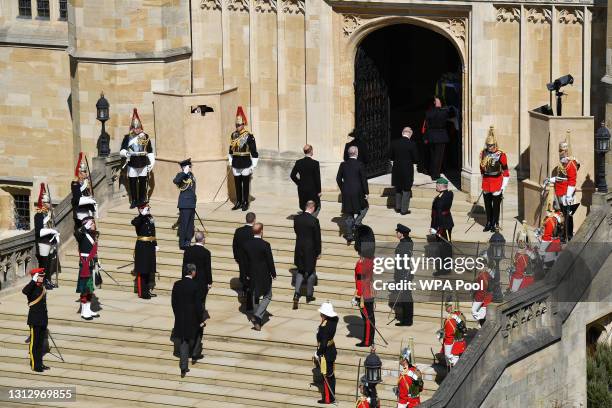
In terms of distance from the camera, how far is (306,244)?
4159 cm

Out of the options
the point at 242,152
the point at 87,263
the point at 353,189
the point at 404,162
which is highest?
the point at 242,152

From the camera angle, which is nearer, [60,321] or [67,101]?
[60,321]

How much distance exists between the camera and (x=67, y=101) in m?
51.3

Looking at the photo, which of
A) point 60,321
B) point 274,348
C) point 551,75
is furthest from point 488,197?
point 60,321

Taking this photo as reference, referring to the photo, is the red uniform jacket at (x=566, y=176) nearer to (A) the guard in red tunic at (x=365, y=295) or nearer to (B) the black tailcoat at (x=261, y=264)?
(A) the guard in red tunic at (x=365, y=295)

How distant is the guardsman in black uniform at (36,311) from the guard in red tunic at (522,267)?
8.87 metres

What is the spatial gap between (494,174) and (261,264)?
231 inches

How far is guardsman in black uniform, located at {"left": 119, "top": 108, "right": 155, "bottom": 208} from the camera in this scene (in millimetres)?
46375

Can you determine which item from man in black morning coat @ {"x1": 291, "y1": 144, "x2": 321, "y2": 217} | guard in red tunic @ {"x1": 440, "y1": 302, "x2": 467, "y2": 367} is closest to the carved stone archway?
man in black morning coat @ {"x1": 291, "y1": 144, "x2": 321, "y2": 217}

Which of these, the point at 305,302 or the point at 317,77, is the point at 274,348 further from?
the point at 317,77

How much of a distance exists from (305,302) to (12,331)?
19.4ft

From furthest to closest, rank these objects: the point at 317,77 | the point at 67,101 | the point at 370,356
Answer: the point at 67,101 → the point at 317,77 → the point at 370,356

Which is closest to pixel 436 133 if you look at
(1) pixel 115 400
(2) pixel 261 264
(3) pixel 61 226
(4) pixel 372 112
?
(4) pixel 372 112

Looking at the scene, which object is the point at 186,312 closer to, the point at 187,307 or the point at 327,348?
the point at 187,307
